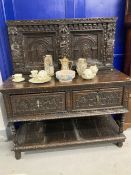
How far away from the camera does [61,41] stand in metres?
1.88

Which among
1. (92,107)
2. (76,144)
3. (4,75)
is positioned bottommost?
(76,144)

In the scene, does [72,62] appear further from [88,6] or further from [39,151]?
[39,151]

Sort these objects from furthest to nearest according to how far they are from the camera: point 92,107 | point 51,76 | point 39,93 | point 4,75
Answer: point 4,75, point 51,76, point 92,107, point 39,93

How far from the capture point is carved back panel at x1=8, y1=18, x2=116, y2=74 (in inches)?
71.6

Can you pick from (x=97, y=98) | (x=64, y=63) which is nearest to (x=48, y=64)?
(x=64, y=63)

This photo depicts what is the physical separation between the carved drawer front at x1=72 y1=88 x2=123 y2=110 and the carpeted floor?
0.52 m

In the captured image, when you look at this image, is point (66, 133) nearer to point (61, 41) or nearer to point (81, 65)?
point (81, 65)

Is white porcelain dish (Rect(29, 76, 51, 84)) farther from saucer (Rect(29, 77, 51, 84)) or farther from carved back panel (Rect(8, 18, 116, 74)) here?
carved back panel (Rect(8, 18, 116, 74))

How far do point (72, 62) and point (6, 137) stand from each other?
1.18m

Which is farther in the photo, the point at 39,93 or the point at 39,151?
the point at 39,151

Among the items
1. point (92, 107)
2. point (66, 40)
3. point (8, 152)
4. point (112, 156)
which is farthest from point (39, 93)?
point (112, 156)

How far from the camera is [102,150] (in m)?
1.90

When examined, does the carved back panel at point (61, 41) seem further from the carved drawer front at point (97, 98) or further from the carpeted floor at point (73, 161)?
the carpeted floor at point (73, 161)

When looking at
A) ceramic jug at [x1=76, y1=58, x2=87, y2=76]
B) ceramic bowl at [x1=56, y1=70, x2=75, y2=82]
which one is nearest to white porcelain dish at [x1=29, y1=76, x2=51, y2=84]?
ceramic bowl at [x1=56, y1=70, x2=75, y2=82]
